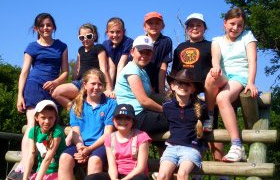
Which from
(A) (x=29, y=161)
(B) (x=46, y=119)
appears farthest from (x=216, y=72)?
(A) (x=29, y=161)

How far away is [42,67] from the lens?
5797 mm

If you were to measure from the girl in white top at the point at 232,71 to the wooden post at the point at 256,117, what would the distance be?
11cm

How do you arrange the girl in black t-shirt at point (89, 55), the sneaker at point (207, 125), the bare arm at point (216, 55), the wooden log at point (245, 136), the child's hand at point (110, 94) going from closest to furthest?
the sneaker at point (207, 125) < the wooden log at point (245, 136) < the bare arm at point (216, 55) < the child's hand at point (110, 94) < the girl in black t-shirt at point (89, 55)

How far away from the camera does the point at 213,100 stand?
4988 millimetres

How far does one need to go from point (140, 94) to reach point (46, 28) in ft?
5.27

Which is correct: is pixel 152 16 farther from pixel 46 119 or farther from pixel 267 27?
pixel 267 27

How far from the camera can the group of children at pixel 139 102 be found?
14.9 ft

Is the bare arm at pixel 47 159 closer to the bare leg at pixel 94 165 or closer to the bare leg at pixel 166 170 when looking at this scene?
the bare leg at pixel 94 165

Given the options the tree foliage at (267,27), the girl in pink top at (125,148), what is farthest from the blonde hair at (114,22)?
the tree foliage at (267,27)

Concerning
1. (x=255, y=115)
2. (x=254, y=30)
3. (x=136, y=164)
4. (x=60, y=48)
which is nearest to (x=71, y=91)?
(x=60, y=48)

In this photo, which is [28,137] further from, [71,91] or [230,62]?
[230,62]

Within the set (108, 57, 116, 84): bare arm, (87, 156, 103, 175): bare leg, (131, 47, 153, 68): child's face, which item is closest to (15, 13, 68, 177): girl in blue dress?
(108, 57, 116, 84): bare arm

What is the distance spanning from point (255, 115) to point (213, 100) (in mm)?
544

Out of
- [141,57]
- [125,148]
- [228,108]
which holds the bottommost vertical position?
[125,148]
